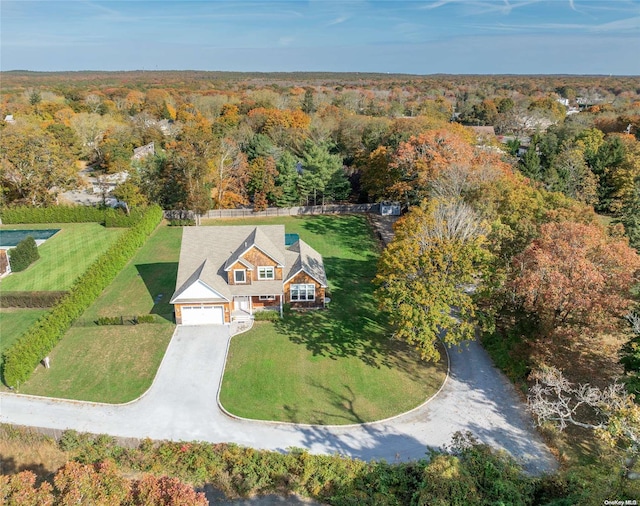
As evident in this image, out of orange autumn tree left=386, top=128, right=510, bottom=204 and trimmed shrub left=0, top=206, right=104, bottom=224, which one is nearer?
orange autumn tree left=386, top=128, right=510, bottom=204

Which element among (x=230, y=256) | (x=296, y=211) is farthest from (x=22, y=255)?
(x=296, y=211)

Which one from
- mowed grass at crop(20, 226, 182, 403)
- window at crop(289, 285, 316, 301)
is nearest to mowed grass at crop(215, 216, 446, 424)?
window at crop(289, 285, 316, 301)

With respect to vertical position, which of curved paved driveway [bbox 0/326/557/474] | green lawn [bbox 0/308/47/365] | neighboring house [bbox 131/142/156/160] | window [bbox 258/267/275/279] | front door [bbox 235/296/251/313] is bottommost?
curved paved driveway [bbox 0/326/557/474]

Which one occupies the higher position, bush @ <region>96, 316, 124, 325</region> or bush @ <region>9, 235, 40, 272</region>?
bush @ <region>9, 235, 40, 272</region>

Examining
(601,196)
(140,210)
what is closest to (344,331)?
(140,210)

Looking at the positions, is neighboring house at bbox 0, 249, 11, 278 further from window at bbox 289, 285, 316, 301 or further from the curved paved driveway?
window at bbox 289, 285, 316, 301

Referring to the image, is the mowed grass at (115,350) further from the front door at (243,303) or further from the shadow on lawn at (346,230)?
the shadow on lawn at (346,230)

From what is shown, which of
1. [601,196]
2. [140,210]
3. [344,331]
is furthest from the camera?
[601,196]

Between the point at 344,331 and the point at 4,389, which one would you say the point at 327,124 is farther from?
the point at 4,389
